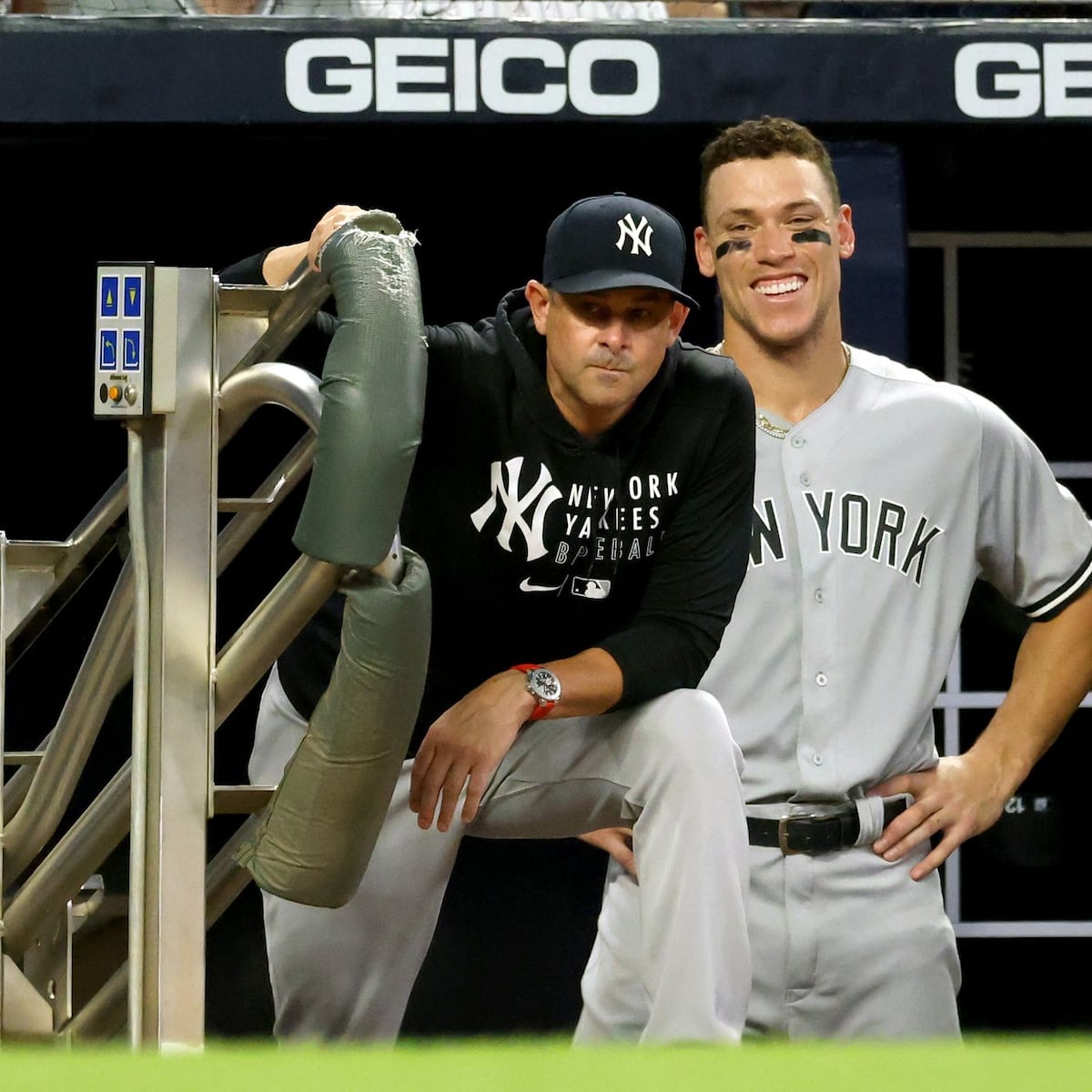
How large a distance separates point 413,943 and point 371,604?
0.93 m

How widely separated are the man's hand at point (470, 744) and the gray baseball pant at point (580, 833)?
0.14 metres

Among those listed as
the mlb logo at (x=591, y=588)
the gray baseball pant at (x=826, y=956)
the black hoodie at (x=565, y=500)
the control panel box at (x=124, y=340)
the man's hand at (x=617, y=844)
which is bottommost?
the gray baseball pant at (x=826, y=956)

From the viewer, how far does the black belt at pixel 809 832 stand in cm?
373

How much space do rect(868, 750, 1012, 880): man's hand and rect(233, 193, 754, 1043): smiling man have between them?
1.07 meters

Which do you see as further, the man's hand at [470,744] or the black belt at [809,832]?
the black belt at [809,832]

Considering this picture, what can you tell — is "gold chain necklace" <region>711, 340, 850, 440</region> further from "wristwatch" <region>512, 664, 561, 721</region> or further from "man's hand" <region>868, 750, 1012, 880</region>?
"wristwatch" <region>512, 664, 561, 721</region>

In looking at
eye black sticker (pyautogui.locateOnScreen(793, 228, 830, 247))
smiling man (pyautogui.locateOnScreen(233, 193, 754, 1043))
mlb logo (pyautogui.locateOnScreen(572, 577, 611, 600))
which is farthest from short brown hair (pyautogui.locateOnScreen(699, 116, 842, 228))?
mlb logo (pyautogui.locateOnScreen(572, 577, 611, 600))

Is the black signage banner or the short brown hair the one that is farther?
the black signage banner

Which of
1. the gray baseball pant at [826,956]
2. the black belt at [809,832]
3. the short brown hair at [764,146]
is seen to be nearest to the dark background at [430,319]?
the short brown hair at [764,146]

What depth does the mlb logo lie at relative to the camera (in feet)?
9.90

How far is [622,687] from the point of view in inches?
107

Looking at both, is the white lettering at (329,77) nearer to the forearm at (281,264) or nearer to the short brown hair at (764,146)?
the short brown hair at (764,146)

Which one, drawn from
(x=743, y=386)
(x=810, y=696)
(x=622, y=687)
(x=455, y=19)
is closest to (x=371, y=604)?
(x=622, y=687)

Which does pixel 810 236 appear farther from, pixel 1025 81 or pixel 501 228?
pixel 501 228
